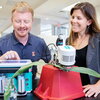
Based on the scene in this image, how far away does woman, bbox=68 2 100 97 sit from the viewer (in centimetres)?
120

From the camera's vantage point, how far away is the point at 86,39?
4.42ft

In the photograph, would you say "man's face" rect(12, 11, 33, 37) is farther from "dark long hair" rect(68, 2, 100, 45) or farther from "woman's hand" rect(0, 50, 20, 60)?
"dark long hair" rect(68, 2, 100, 45)

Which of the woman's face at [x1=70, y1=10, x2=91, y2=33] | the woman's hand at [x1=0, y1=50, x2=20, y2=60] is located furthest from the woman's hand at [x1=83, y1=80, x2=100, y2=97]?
the woman's face at [x1=70, y1=10, x2=91, y2=33]

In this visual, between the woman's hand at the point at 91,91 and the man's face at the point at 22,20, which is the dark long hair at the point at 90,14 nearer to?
the man's face at the point at 22,20

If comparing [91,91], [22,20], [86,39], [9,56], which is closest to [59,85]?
[91,91]

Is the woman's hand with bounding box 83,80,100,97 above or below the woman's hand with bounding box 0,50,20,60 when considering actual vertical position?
below

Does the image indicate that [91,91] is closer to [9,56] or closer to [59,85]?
[59,85]

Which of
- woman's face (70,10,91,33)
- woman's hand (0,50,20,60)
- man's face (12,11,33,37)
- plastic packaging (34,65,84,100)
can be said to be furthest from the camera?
woman's face (70,10,91,33)

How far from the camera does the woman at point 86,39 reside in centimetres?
120

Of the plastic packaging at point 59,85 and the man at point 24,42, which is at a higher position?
the man at point 24,42

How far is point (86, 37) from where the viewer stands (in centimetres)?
137

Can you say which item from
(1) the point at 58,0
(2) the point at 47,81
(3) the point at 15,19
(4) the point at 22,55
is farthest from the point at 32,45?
(1) the point at 58,0

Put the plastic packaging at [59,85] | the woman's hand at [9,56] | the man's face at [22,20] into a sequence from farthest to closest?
the man's face at [22,20] → the woman's hand at [9,56] → the plastic packaging at [59,85]

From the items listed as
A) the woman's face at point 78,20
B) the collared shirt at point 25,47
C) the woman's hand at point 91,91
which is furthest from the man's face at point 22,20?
the woman's hand at point 91,91
